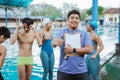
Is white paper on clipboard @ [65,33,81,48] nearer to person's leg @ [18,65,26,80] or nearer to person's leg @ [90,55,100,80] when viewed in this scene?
person's leg @ [90,55,100,80]

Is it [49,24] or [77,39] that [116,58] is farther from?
[77,39]

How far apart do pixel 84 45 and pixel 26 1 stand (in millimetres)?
19782

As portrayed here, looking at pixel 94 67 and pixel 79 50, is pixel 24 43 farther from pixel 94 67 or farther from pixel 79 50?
pixel 79 50

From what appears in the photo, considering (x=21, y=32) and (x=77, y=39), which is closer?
(x=77, y=39)

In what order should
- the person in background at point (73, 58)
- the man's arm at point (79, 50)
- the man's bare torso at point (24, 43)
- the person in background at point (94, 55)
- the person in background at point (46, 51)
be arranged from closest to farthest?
1. the man's arm at point (79, 50)
2. the person in background at point (73, 58)
3. the person in background at point (94, 55)
4. the man's bare torso at point (24, 43)
5. the person in background at point (46, 51)

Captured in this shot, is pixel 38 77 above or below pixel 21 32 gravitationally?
below

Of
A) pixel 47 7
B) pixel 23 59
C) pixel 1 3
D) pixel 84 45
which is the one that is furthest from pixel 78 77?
pixel 47 7

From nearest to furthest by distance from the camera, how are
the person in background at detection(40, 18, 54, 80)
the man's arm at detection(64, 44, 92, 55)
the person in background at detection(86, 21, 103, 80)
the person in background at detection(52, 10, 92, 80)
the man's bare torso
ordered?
the man's arm at detection(64, 44, 92, 55), the person in background at detection(52, 10, 92, 80), the person in background at detection(86, 21, 103, 80), the man's bare torso, the person in background at detection(40, 18, 54, 80)

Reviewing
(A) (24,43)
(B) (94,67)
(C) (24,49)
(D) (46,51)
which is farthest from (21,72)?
(B) (94,67)

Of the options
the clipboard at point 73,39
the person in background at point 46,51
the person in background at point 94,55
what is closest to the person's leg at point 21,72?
the person in background at point 46,51

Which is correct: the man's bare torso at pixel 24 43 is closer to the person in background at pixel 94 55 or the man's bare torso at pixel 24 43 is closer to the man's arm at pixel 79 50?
the person in background at pixel 94 55

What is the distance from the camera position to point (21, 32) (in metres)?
5.07

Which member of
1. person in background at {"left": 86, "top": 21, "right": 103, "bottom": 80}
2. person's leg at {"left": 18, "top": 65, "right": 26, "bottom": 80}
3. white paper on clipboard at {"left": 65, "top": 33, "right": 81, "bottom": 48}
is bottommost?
person's leg at {"left": 18, "top": 65, "right": 26, "bottom": 80}

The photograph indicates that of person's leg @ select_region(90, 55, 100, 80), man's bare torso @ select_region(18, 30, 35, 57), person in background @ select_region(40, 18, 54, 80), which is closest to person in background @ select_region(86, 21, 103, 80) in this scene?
person's leg @ select_region(90, 55, 100, 80)
